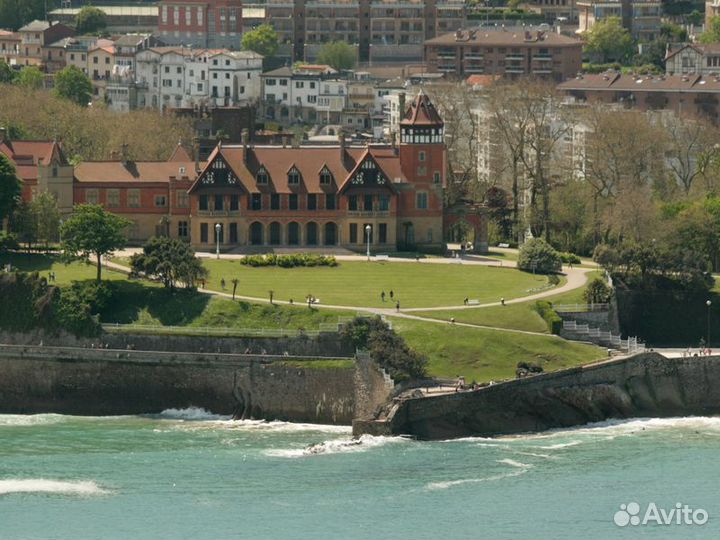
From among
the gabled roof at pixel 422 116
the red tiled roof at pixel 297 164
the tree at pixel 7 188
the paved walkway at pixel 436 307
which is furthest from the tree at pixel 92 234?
the gabled roof at pixel 422 116

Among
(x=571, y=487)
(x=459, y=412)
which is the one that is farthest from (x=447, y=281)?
(x=571, y=487)

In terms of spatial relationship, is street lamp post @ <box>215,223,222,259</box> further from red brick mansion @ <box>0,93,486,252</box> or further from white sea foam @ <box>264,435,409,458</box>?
white sea foam @ <box>264,435,409,458</box>

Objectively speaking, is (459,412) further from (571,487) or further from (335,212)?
(335,212)

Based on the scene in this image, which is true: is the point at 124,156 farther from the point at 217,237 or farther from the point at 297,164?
the point at 297,164

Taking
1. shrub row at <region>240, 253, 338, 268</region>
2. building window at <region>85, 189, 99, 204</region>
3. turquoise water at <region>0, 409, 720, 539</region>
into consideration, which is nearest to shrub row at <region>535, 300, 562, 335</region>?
turquoise water at <region>0, 409, 720, 539</region>

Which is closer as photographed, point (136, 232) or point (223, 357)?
point (223, 357)

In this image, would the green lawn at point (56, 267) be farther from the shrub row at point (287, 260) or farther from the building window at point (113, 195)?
the building window at point (113, 195)

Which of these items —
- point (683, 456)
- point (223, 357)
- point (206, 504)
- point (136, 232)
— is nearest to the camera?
point (206, 504)
